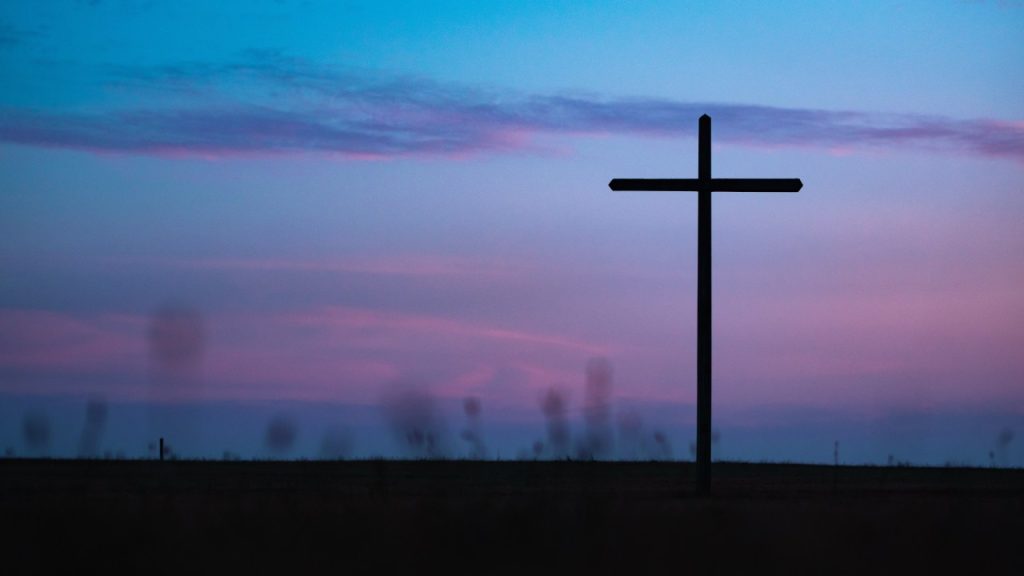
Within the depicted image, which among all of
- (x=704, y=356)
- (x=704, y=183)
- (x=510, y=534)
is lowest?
(x=510, y=534)

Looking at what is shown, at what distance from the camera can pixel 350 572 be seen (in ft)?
47.8

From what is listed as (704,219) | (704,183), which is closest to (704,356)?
(704,219)

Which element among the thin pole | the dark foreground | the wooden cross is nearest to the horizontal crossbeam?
the wooden cross

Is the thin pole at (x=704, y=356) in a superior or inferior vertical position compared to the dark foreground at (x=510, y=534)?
superior

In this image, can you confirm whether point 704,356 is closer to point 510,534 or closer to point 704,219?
point 704,219

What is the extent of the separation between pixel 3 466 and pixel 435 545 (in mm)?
24948

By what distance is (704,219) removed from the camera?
25875mm

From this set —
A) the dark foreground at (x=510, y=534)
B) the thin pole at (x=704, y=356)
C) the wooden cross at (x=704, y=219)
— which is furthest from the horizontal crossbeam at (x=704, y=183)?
the dark foreground at (x=510, y=534)

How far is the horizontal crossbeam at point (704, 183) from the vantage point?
1029 inches

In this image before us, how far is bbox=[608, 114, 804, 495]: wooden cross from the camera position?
25469 millimetres

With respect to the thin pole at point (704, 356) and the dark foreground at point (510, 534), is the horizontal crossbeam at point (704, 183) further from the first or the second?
the dark foreground at point (510, 534)

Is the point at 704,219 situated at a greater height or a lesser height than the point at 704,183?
lesser

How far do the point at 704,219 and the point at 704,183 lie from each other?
0.74 meters

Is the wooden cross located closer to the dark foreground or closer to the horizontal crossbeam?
the horizontal crossbeam
